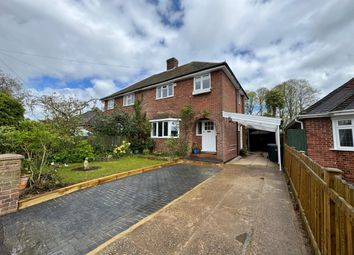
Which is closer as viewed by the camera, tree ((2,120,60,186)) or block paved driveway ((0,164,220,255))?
block paved driveway ((0,164,220,255))

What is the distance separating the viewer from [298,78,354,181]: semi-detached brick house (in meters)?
7.77

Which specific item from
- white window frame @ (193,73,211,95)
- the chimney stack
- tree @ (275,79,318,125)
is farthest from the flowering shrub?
tree @ (275,79,318,125)

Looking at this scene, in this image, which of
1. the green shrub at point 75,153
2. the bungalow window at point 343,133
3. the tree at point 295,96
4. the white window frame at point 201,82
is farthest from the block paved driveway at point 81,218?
the tree at point 295,96

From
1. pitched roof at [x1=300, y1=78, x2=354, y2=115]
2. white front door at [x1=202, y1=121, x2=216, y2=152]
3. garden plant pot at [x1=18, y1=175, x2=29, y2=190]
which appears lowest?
garden plant pot at [x1=18, y1=175, x2=29, y2=190]

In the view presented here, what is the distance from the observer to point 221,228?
322 centimetres

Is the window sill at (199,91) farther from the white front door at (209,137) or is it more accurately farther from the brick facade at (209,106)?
the white front door at (209,137)

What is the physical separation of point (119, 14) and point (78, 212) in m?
10.3

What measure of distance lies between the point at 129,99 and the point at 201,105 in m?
10.2

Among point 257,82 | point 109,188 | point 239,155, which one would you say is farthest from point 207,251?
point 257,82

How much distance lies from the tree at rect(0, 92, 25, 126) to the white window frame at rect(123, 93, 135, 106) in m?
9.55

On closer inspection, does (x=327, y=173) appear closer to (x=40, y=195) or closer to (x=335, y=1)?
(x=40, y=195)

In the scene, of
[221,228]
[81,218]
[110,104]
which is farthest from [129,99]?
[221,228]

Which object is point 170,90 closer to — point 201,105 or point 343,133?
point 201,105

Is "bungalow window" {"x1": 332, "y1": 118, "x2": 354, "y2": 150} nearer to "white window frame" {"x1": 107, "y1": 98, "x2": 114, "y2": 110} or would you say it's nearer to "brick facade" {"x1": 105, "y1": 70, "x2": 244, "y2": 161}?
"brick facade" {"x1": 105, "y1": 70, "x2": 244, "y2": 161}
